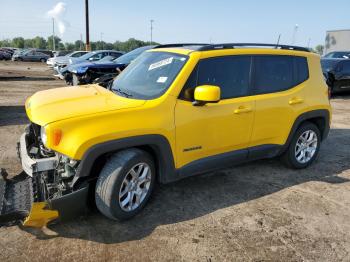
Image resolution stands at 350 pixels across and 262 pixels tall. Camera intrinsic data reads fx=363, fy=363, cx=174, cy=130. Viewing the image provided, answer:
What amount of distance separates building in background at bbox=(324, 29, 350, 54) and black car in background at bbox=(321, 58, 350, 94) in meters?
16.8

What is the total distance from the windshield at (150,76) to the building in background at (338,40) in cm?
2794

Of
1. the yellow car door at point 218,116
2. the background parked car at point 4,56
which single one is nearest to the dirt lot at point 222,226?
the yellow car door at point 218,116

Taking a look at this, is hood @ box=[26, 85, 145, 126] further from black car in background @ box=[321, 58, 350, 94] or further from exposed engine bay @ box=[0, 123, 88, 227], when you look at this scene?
black car in background @ box=[321, 58, 350, 94]

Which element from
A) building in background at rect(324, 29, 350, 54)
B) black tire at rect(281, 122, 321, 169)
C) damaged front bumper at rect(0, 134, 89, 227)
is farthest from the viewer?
building in background at rect(324, 29, 350, 54)

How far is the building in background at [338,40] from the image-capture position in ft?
93.0

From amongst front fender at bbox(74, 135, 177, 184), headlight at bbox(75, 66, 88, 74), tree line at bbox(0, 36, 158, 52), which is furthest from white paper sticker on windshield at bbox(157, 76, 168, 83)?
tree line at bbox(0, 36, 158, 52)

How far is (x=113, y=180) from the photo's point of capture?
342 centimetres

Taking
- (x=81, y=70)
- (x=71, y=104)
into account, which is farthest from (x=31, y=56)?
(x=71, y=104)

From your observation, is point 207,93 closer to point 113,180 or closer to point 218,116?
point 218,116

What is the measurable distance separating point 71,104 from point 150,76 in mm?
1017

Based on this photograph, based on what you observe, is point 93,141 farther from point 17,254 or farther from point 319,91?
point 319,91

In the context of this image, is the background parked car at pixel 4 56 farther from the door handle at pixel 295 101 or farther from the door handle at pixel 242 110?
the door handle at pixel 242 110

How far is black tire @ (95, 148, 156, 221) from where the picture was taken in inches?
135

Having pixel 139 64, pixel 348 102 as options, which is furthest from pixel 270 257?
pixel 348 102
